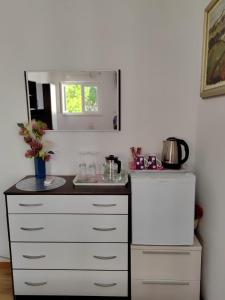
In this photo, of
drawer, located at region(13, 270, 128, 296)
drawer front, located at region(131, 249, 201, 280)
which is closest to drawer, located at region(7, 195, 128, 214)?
drawer front, located at region(131, 249, 201, 280)

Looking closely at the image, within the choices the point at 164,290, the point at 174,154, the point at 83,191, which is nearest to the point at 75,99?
the point at 83,191

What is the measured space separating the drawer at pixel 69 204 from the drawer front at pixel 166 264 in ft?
1.18

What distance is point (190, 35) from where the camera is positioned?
6.25 feet

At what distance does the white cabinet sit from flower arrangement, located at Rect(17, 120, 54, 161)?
103 cm

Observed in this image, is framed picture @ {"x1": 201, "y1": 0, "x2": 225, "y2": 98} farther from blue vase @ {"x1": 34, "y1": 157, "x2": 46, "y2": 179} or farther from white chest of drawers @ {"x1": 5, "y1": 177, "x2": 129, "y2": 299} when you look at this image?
blue vase @ {"x1": 34, "y1": 157, "x2": 46, "y2": 179}

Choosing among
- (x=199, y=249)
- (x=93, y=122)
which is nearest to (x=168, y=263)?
(x=199, y=249)

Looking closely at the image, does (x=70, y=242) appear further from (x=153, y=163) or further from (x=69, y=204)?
(x=153, y=163)

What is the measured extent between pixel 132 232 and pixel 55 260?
61cm

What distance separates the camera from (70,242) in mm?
1760

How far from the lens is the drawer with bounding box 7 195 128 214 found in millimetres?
1710

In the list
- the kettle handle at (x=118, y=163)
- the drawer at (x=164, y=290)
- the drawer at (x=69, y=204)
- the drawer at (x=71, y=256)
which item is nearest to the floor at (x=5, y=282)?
the drawer at (x=71, y=256)

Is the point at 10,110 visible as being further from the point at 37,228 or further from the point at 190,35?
the point at 190,35

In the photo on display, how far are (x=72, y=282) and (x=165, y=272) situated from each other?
692 millimetres

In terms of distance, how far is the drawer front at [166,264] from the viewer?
67.3 inches
